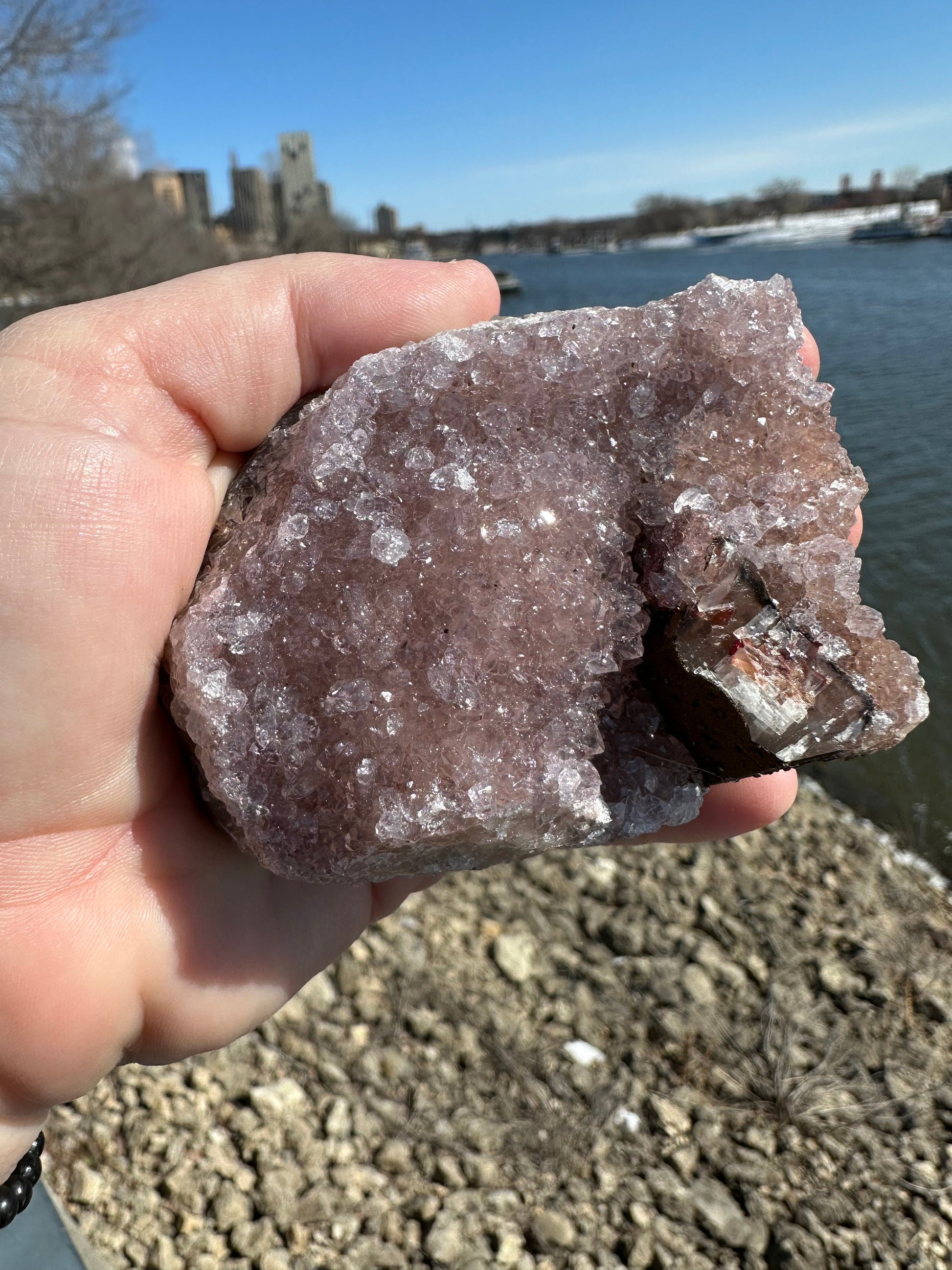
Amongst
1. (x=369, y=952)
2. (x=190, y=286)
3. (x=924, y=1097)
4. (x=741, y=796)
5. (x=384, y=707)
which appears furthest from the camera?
(x=369, y=952)

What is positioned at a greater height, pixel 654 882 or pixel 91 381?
pixel 91 381

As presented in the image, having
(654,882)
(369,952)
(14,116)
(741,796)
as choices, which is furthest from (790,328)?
(14,116)

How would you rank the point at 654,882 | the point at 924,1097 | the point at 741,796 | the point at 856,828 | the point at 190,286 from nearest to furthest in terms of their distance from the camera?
the point at 190,286, the point at 741,796, the point at 924,1097, the point at 654,882, the point at 856,828

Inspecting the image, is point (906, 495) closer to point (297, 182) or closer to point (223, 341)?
point (223, 341)

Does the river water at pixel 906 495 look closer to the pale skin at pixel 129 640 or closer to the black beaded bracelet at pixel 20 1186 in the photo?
the pale skin at pixel 129 640

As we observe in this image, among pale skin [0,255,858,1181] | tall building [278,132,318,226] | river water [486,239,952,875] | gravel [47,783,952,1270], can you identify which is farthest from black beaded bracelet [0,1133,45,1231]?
tall building [278,132,318,226]

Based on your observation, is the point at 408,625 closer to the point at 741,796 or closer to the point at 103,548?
the point at 103,548

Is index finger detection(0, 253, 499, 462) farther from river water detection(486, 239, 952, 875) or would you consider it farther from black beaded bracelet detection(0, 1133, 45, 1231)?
river water detection(486, 239, 952, 875)
